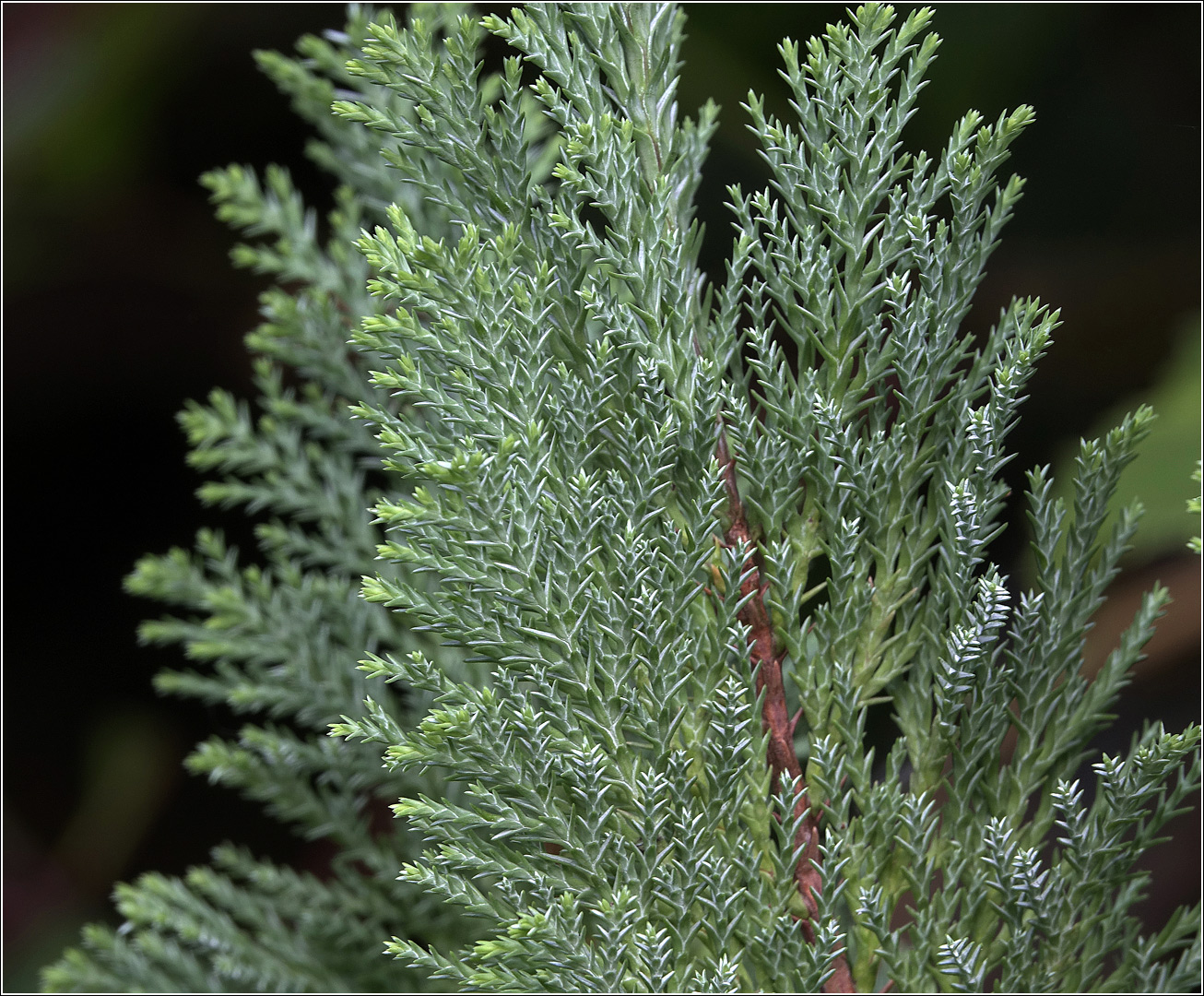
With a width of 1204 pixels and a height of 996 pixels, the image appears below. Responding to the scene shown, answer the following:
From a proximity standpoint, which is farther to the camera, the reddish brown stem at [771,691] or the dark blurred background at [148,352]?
the dark blurred background at [148,352]

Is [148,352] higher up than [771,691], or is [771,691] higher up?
[148,352]

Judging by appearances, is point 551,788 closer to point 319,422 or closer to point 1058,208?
point 319,422

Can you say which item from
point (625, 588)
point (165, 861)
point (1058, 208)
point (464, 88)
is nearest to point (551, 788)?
point (625, 588)

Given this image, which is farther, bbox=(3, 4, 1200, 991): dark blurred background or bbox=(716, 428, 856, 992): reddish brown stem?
bbox=(3, 4, 1200, 991): dark blurred background
